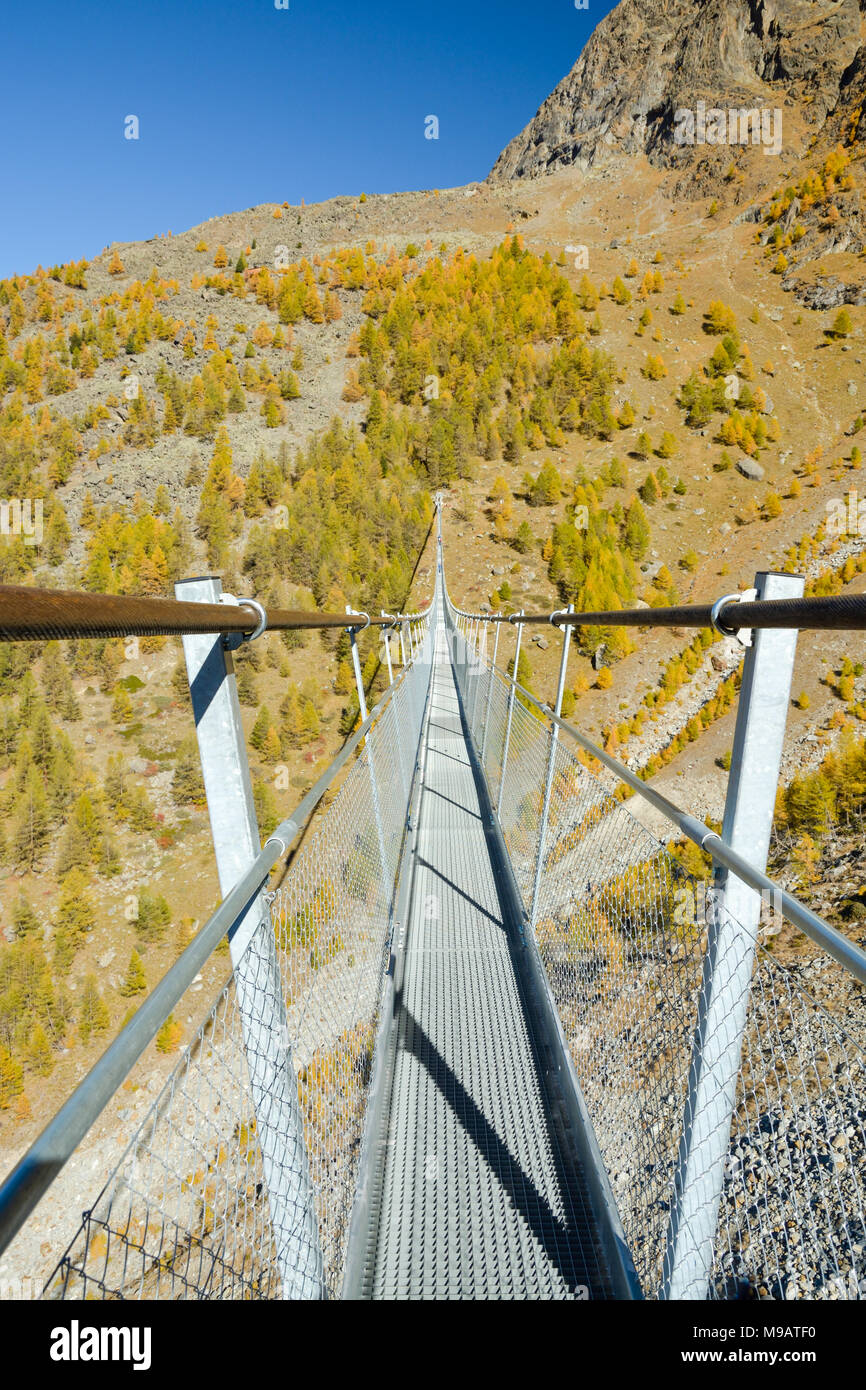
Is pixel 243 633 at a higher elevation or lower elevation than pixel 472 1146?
higher

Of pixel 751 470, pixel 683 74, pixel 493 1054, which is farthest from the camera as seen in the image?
pixel 683 74

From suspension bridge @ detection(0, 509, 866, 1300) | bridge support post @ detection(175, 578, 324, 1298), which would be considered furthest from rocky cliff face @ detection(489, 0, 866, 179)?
bridge support post @ detection(175, 578, 324, 1298)

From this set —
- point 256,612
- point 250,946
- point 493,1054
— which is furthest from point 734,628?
point 493,1054

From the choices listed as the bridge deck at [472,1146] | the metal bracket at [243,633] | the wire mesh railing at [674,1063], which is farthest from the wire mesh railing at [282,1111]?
the wire mesh railing at [674,1063]

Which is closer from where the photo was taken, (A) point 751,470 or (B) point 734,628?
(B) point 734,628

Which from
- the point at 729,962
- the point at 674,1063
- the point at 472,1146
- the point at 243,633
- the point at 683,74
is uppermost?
the point at 683,74

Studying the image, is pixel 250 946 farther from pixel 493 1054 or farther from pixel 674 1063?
pixel 493 1054

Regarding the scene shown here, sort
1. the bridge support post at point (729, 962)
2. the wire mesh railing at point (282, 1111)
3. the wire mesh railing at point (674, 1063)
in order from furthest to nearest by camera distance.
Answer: the wire mesh railing at point (674, 1063) → the bridge support post at point (729, 962) → the wire mesh railing at point (282, 1111)

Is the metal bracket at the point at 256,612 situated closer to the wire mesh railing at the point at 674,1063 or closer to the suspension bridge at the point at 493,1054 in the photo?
the suspension bridge at the point at 493,1054

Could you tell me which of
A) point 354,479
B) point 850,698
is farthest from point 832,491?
point 354,479
